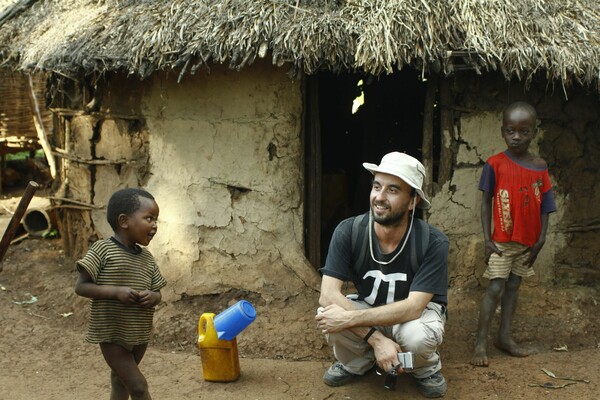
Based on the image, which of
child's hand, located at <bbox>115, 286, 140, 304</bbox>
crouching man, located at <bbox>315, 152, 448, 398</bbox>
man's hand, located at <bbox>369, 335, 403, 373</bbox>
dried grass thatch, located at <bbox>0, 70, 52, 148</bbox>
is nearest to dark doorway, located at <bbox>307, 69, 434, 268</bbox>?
crouching man, located at <bbox>315, 152, 448, 398</bbox>

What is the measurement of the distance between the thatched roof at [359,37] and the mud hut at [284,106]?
1 cm

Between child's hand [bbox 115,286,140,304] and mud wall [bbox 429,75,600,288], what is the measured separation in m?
2.78

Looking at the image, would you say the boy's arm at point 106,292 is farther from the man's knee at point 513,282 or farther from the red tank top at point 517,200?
the man's knee at point 513,282

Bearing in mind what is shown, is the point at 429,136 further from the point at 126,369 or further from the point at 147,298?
the point at 126,369

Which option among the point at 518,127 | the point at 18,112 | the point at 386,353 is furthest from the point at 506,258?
the point at 18,112

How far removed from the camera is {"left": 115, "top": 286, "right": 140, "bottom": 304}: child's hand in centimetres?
331

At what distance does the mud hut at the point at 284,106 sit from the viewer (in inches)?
190

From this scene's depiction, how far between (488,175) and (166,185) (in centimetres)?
249

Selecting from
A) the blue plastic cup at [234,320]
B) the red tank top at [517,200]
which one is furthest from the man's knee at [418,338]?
the red tank top at [517,200]

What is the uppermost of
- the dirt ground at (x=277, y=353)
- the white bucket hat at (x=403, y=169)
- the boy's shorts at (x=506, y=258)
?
the white bucket hat at (x=403, y=169)

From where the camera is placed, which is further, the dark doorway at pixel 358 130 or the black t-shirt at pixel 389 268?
the dark doorway at pixel 358 130

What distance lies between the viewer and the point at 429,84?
5.40 m

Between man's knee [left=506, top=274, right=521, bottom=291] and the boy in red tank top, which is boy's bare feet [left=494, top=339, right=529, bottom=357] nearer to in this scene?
the boy in red tank top

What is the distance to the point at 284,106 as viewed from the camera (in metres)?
5.34
